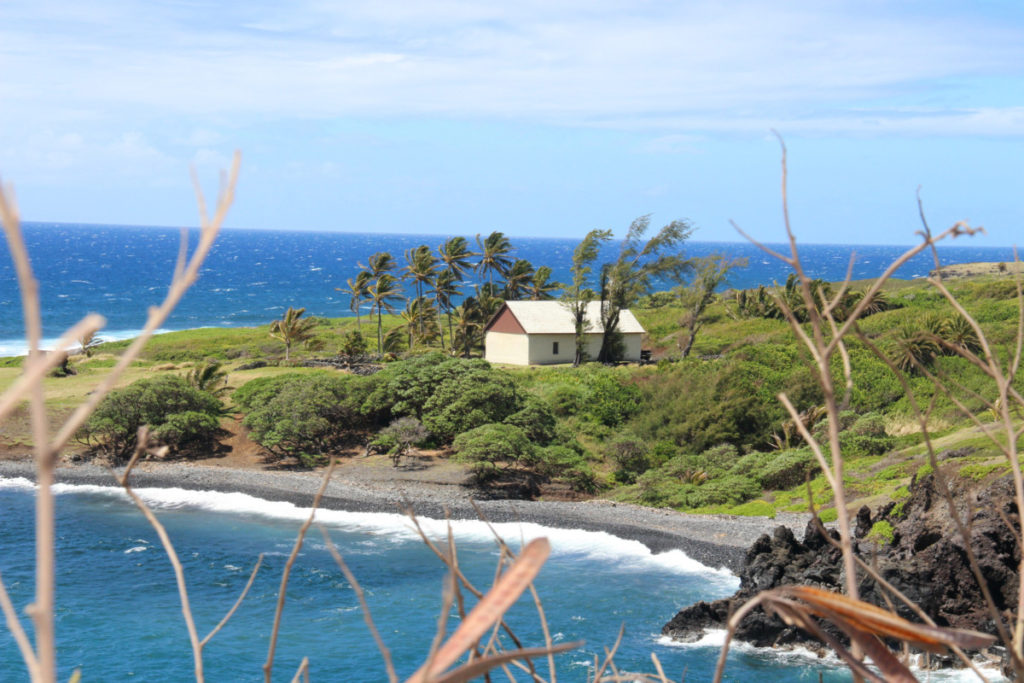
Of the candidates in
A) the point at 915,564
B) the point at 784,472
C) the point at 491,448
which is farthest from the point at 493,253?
the point at 915,564

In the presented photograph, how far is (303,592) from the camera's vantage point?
19.5m

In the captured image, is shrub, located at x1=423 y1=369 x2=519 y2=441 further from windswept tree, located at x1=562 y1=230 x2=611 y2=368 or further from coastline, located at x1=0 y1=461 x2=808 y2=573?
windswept tree, located at x1=562 y1=230 x2=611 y2=368

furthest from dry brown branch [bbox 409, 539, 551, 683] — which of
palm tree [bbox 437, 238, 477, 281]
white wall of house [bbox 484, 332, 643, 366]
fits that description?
palm tree [bbox 437, 238, 477, 281]

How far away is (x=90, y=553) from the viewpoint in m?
21.8

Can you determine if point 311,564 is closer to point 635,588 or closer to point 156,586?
point 156,586

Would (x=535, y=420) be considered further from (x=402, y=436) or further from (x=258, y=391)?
(x=258, y=391)

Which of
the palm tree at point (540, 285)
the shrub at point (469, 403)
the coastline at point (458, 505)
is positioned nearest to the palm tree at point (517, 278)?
the palm tree at point (540, 285)

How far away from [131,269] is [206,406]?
116 meters

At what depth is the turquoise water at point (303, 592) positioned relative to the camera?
1569 centimetres

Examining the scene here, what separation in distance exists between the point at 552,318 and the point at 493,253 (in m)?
Answer: 7.80

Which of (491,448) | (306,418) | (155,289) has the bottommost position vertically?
(491,448)

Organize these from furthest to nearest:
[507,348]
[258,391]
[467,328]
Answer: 1. [467,328]
2. [507,348]
3. [258,391]

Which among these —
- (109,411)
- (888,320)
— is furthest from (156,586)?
(888,320)

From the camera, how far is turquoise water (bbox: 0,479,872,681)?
51.5 feet
